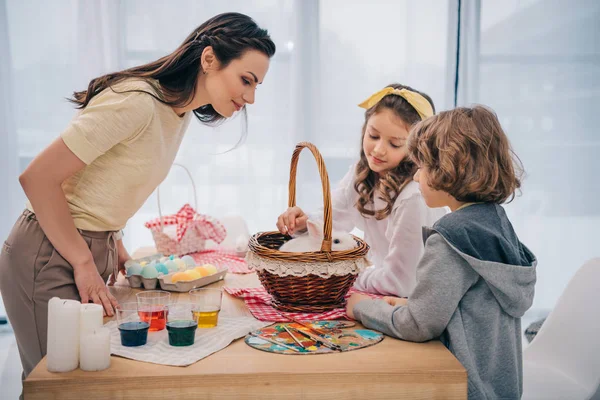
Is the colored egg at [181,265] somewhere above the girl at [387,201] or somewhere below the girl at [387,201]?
below

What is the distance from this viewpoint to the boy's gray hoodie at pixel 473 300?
1.21 metres

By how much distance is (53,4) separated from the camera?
3.63 m

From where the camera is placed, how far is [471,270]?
1.22 meters

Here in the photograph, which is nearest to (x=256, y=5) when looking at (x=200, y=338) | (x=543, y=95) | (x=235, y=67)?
(x=543, y=95)

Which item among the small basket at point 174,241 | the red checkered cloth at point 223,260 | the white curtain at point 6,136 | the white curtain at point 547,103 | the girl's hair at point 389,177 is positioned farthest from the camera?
the white curtain at point 547,103

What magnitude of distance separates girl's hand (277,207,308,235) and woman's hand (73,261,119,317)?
531 mm

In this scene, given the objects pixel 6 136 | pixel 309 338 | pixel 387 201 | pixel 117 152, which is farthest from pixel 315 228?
pixel 6 136

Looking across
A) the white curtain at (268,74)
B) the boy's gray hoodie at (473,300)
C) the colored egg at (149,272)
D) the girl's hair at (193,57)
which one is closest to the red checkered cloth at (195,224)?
the colored egg at (149,272)

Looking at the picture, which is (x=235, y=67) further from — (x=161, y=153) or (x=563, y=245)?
(x=563, y=245)

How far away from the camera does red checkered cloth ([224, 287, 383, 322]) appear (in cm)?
140

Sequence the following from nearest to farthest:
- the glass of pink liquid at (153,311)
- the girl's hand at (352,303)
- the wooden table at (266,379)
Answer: the wooden table at (266,379) → the glass of pink liquid at (153,311) → the girl's hand at (352,303)

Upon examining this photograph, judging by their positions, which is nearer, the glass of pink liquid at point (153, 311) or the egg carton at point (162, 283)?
the glass of pink liquid at point (153, 311)

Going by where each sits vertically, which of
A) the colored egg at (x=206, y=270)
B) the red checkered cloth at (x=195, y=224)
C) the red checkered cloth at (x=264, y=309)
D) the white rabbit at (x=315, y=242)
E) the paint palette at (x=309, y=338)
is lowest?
the red checkered cloth at (x=264, y=309)

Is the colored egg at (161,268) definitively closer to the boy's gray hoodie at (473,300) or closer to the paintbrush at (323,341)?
the paintbrush at (323,341)
